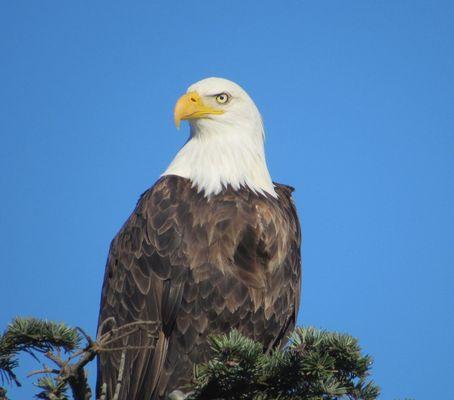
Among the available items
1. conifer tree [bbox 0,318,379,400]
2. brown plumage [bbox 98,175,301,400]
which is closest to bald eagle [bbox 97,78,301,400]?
brown plumage [bbox 98,175,301,400]

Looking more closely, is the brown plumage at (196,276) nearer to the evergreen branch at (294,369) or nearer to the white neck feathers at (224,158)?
the white neck feathers at (224,158)

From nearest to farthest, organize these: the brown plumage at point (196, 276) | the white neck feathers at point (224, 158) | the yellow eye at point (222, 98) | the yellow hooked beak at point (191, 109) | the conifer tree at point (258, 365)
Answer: the conifer tree at point (258, 365) → the brown plumage at point (196, 276) → the white neck feathers at point (224, 158) → the yellow hooked beak at point (191, 109) → the yellow eye at point (222, 98)

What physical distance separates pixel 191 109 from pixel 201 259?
138cm

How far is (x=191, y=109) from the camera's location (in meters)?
5.97

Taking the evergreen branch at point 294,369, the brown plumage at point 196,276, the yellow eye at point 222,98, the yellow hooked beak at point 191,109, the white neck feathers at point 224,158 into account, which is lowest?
the evergreen branch at point 294,369

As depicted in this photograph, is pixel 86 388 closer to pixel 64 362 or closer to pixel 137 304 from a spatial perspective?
pixel 64 362

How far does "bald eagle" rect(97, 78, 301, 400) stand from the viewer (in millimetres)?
5293

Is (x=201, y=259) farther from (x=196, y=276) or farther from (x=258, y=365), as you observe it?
(x=258, y=365)

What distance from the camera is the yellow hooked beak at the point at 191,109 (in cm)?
596

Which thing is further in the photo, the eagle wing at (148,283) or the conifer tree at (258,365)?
the eagle wing at (148,283)

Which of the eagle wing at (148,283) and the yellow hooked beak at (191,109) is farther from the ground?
the yellow hooked beak at (191,109)

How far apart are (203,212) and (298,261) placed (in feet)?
3.11

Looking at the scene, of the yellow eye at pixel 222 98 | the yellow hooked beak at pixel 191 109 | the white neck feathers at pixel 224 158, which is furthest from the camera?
the yellow eye at pixel 222 98

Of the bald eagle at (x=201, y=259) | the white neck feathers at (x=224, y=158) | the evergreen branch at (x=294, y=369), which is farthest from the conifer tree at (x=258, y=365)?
the white neck feathers at (x=224, y=158)
